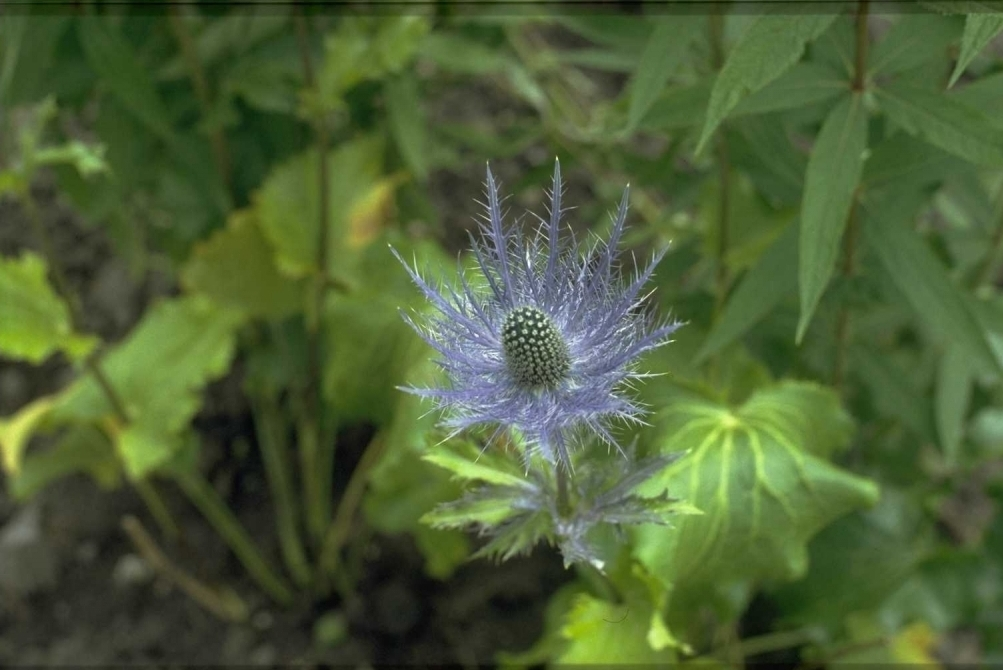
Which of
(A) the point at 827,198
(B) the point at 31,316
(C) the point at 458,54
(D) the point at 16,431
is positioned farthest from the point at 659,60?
(D) the point at 16,431

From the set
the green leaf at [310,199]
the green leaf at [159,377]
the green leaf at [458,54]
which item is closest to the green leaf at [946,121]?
the green leaf at [458,54]

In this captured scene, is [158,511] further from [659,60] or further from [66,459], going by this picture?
[659,60]

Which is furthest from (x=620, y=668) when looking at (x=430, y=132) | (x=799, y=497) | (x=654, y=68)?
(x=430, y=132)

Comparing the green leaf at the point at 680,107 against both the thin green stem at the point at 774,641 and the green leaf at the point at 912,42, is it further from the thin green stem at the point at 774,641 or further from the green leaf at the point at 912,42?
the thin green stem at the point at 774,641

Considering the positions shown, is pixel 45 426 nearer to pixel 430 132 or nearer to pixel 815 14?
pixel 430 132

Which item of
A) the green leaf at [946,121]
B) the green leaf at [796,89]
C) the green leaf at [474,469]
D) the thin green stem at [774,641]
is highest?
the green leaf at [796,89]

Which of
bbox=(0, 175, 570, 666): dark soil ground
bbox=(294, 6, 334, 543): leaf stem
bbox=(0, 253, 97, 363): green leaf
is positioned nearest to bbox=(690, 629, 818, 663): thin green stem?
bbox=(0, 175, 570, 666): dark soil ground
